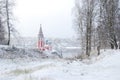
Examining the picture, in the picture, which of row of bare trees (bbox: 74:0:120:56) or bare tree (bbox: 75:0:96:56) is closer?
row of bare trees (bbox: 74:0:120:56)

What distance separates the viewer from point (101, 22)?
37.7 m

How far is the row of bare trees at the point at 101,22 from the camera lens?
36.8 meters

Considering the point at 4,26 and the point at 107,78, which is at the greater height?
the point at 4,26

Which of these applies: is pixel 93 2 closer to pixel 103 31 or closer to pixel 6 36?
pixel 103 31

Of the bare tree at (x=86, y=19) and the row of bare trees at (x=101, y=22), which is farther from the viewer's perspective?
the bare tree at (x=86, y=19)

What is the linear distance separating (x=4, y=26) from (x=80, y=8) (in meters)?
11.7

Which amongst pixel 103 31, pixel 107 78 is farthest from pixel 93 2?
pixel 107 78

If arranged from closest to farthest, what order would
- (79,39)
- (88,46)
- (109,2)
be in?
(109,2)
(88,46)
(79,39)

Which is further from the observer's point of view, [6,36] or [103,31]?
[6,36]

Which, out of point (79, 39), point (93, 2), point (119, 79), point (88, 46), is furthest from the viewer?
point (79, 39)

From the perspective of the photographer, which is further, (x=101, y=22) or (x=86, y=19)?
(x=86, y=19)

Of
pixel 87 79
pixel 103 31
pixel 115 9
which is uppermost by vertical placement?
pixel 115 9

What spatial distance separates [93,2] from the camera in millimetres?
39406

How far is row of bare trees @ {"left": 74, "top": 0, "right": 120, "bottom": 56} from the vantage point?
36.8m
